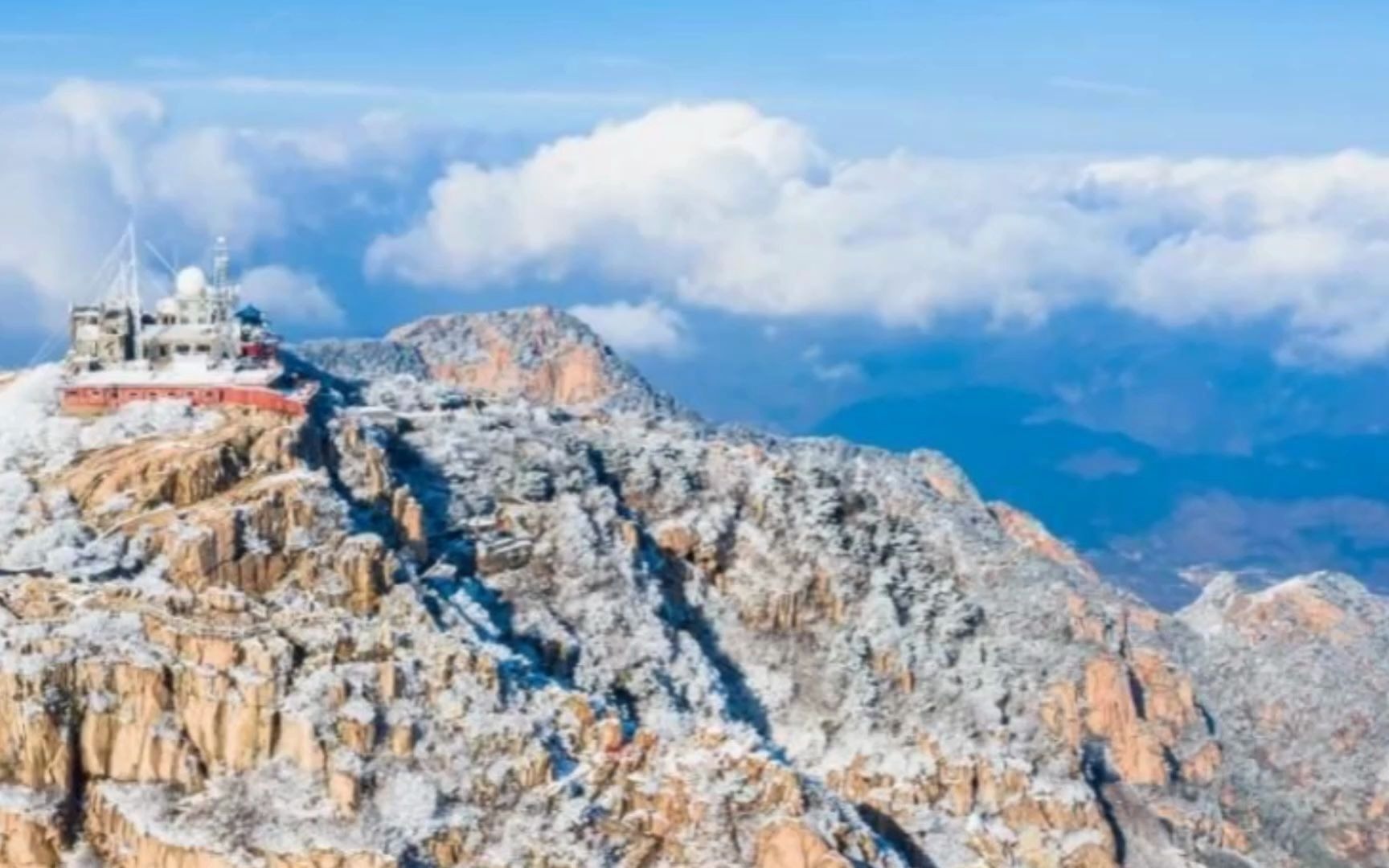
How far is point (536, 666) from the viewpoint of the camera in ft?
460

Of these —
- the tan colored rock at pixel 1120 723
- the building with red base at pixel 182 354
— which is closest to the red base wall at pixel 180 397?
the building with red base at pixel 182 354

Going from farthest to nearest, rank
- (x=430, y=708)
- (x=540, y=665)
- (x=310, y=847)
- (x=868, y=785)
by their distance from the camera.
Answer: (x=868, y=785) < (x=540, y=665) < (x=430, y=708) < (x=310, y=847)

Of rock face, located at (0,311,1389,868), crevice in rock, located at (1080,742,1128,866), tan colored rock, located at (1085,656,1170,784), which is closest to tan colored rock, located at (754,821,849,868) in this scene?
rock face, located at (0,311,1389,868)

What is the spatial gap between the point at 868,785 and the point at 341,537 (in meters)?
44.6

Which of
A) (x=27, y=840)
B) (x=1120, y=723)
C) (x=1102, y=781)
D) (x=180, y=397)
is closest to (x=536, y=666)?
(x=180, y=397)

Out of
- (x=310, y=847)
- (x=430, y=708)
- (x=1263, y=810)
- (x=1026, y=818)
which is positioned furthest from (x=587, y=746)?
(x=1263, y=810)

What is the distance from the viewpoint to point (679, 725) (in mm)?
140500

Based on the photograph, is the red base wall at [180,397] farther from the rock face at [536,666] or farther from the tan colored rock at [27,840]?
the tan colored rock at [27,840]

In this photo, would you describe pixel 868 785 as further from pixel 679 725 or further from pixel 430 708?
pixel 430 708

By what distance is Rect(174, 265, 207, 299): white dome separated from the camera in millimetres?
156375

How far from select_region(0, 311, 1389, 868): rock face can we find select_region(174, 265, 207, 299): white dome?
13305 mm

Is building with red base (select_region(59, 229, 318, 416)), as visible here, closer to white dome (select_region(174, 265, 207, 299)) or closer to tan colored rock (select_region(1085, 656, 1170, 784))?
white dome (select_region(174, 265, 207, 299))

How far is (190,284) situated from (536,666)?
42375mm

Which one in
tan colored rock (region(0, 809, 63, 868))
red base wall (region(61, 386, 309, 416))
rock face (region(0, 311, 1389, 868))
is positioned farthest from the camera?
red base wall (region(61, 386, 309, 416))
